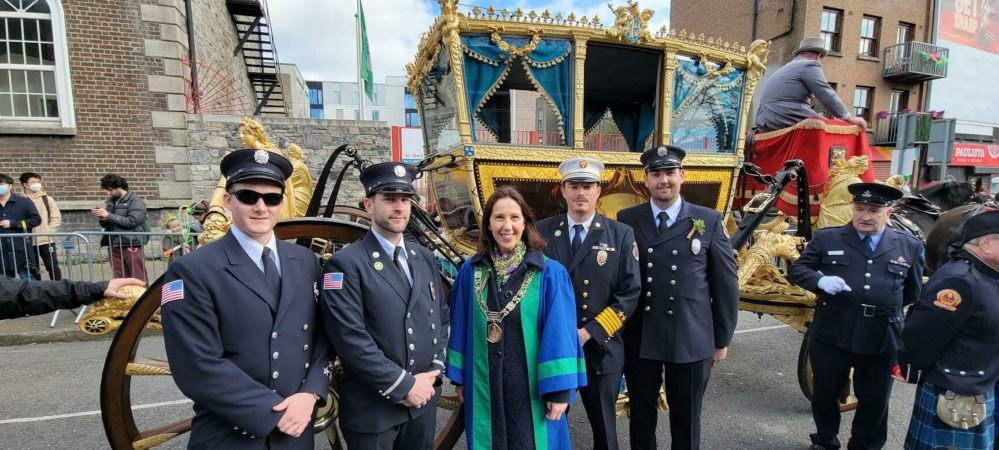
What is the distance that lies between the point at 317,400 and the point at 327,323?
29 centimetres

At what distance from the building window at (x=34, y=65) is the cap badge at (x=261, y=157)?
8.39 m

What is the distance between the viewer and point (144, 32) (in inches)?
298

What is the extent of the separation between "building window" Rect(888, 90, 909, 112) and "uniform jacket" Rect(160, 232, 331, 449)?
72.1 ft

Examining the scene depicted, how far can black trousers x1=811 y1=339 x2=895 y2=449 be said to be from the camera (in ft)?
8.43

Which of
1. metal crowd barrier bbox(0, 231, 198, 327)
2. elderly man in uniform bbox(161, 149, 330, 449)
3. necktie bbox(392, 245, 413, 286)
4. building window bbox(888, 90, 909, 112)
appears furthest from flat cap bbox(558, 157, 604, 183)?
building window bbox(888, 90, 909, 112)

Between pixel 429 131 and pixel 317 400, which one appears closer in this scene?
pixel 317 400

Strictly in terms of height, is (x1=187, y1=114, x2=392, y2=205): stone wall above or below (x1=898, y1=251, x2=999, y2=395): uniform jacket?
above

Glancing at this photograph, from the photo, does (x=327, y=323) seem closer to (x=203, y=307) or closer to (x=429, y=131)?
(x=203, y=307)

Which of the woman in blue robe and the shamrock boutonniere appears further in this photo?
the shamrock boutonniere

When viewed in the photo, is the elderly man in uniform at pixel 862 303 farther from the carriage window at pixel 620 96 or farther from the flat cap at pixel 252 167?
the flat cap at pixel 252 167

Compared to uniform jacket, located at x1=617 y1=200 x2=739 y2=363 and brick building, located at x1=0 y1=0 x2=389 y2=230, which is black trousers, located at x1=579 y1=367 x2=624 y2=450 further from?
brick building, located at x1=0 y1=0 x2=389 y2=230

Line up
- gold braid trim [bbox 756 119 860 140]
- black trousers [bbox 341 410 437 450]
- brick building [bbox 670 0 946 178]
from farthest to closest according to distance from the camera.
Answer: brick building [bbox 670 0 946 178], gold braid trim [bbox 756 119 860 140], black trousers [bbox 341 410 437 450]

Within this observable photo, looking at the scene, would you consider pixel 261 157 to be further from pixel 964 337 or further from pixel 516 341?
pixel 964 337

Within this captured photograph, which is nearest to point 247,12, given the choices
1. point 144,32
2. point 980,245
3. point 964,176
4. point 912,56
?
point 144,32
